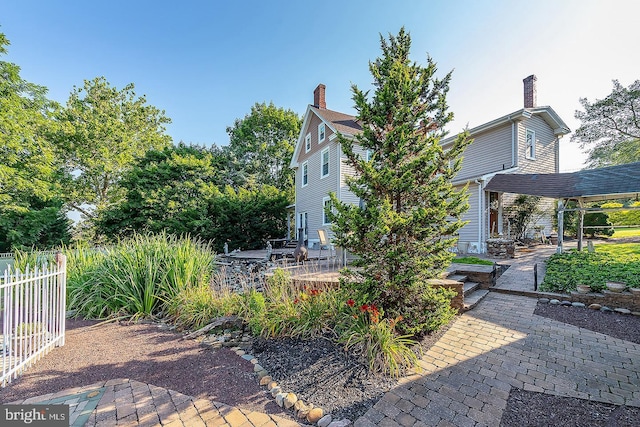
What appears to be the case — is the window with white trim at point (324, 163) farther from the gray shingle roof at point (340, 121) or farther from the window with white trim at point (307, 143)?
the window with white trim at point (307, 143)

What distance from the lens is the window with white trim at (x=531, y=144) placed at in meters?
12.6

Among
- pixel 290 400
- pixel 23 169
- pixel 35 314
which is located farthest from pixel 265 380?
pixel 23 169

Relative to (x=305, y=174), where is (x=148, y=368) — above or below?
below

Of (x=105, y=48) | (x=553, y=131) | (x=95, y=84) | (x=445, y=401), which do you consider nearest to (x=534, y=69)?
(x=553, y=131)

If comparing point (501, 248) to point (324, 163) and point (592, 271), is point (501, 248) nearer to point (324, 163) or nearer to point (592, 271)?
point (592, 271)

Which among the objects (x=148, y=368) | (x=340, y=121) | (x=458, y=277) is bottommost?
(x=148, y=368)

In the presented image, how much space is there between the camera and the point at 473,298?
5.56 metres

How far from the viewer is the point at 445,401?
8.12 ft

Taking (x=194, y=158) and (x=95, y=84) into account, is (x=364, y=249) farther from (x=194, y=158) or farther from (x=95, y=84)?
(x=95, y=84)

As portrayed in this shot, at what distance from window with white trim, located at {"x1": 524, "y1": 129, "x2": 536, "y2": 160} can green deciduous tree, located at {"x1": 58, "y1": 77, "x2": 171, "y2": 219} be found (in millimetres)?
24504

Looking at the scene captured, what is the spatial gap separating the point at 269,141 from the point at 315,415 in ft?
90.2

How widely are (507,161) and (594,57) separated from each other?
4658mm

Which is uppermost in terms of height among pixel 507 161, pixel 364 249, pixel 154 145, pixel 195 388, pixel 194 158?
pixel 154 145

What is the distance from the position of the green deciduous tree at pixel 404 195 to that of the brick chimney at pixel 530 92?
13.3 metres
